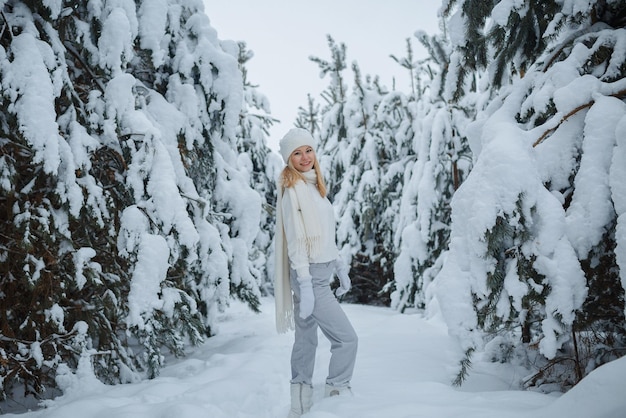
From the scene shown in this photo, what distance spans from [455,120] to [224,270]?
13.3 ft

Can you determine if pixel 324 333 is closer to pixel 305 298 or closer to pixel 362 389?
pixel 305 298

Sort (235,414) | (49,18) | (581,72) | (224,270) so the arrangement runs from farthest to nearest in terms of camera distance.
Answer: (224,270) < (49,18) < (235,414) < (581,72)

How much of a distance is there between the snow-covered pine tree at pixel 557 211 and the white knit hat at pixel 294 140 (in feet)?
3.40

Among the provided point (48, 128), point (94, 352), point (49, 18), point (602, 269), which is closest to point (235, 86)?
point (49, 18)

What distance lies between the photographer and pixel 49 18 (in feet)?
9.33

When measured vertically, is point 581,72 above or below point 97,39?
below

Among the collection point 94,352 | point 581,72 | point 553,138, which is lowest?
point 94,352

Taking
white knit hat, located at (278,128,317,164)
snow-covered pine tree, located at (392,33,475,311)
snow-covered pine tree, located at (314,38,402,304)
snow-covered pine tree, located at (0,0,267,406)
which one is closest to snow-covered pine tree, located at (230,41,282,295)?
snow-covered pine tree, located at (314,38,402,304)

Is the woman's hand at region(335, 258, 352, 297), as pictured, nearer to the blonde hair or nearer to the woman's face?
the blonde hair

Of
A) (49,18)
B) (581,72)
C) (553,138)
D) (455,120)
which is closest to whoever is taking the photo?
(553,138)

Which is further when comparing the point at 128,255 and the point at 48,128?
the point at 128,255

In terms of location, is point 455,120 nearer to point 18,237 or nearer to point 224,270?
point 224,270

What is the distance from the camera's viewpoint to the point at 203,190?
183 inches

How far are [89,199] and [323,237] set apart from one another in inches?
66.7
